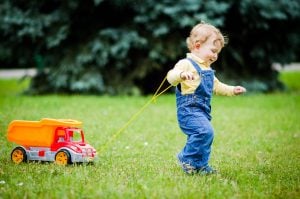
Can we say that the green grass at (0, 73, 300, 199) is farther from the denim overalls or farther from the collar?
the collar

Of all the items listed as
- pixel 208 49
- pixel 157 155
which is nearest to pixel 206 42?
pixel 208 49

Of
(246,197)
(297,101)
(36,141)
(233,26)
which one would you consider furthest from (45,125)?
(233,26)

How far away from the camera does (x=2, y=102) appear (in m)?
11.1

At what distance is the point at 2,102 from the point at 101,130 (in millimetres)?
4057

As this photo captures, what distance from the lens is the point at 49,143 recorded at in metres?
5.38

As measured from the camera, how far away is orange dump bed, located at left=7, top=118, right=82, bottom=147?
5336 mm

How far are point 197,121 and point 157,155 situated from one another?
4.33 feet

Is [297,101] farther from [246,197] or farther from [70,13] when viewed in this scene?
[246,197]

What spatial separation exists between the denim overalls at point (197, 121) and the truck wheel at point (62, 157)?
111 centimetres

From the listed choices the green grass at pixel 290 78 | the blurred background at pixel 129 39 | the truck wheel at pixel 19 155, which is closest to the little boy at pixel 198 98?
the truck wheel at pixel 19 155

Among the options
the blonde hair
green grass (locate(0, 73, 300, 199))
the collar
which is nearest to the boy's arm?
the collar

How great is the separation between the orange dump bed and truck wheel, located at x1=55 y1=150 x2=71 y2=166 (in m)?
0.15

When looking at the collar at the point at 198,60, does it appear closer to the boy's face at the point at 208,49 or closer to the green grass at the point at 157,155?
the boy's face at the point at 208,49

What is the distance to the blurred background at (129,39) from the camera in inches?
488
